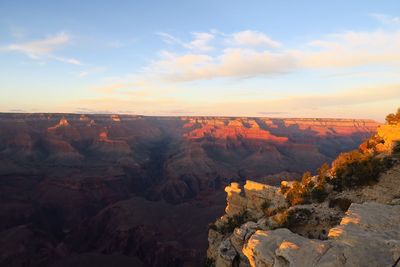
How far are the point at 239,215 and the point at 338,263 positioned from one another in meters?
21.4

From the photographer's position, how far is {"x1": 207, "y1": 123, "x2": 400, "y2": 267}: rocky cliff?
1090 centimetres

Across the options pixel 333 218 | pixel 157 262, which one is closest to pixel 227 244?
pixel 333 218

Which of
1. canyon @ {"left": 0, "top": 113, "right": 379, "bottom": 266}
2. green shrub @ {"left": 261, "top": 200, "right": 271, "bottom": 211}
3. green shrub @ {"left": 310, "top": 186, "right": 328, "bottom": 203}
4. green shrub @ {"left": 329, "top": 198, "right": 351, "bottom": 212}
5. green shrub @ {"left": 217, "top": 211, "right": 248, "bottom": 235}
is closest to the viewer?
green shrub @ {"left": 329, "top": 198, "right": 351, "bottom": 212}

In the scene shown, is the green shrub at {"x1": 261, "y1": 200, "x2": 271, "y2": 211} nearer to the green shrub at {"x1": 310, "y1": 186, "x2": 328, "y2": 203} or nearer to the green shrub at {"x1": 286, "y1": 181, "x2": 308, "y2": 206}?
the green shrub at {"x1": 286, "y1": 181, "x2": 308, "y2": 206}

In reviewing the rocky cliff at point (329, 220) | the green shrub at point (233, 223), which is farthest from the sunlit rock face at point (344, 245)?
the green shrub at point (233, 223)

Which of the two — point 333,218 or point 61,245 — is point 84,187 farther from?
point 333,218

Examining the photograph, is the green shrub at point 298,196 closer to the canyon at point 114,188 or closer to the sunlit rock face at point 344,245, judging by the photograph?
the sunlit rock face at point 344,245

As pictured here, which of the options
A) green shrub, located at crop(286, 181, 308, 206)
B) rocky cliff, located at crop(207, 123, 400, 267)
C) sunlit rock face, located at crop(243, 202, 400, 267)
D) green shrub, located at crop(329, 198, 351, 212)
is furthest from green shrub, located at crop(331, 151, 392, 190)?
sunlit rock face, located at crop(243, 202, 400, 267)

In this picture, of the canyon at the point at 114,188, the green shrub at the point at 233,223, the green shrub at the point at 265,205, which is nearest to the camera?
the green shrub at the point at 233,223

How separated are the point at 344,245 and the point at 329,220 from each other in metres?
6.45

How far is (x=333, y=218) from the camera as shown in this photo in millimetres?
17250

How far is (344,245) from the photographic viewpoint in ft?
36.1

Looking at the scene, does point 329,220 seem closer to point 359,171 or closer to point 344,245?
point 359,171

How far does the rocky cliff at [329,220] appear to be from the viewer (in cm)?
1090
